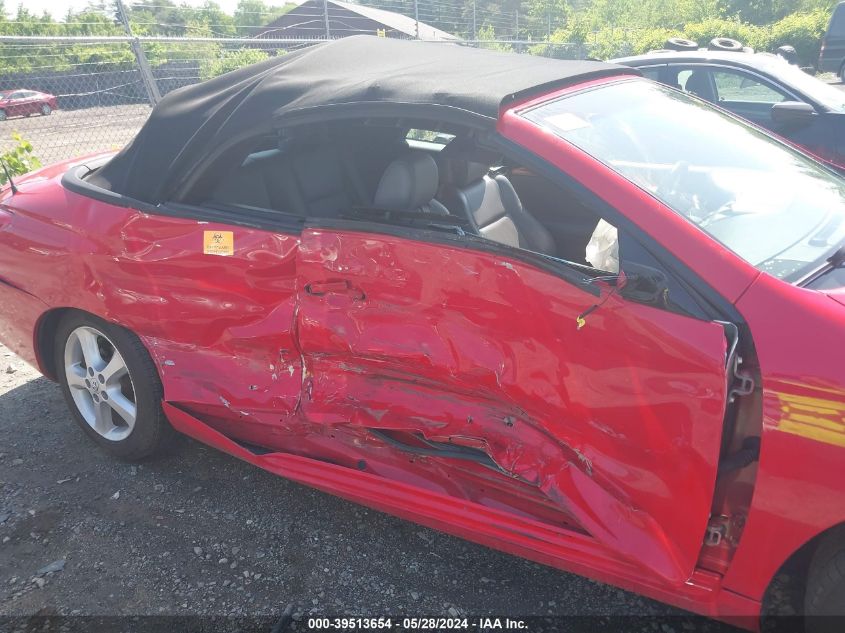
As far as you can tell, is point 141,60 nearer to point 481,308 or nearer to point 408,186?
point 408,186

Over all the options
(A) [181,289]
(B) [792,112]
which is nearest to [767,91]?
(B) [792,112]

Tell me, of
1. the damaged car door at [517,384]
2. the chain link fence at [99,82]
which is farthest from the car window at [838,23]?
the damaged car door at [517,384]

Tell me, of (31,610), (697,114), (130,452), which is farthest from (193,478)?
(697,114)

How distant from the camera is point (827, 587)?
1618mm

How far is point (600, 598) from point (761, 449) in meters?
0.90

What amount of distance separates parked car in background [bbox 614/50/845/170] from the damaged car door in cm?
428

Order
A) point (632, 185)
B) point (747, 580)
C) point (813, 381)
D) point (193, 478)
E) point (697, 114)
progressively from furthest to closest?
point (193, 478)
point (697, 114)
point (632, 185)
point (747, 580)
point (813, 381)

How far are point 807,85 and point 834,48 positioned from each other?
13.4 metres

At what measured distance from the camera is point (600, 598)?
219cm

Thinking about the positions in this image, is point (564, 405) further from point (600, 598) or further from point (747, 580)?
point (600, 598)

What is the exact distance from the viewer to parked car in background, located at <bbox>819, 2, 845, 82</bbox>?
52.4 feet

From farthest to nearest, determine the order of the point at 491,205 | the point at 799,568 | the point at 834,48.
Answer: the point at 834,48 < the point at 491,205 < the point at 799,568

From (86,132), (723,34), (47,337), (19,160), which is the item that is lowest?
(86,132)

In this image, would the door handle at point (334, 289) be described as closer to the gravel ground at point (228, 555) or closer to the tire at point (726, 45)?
the gravel ground at point (228, 555)
